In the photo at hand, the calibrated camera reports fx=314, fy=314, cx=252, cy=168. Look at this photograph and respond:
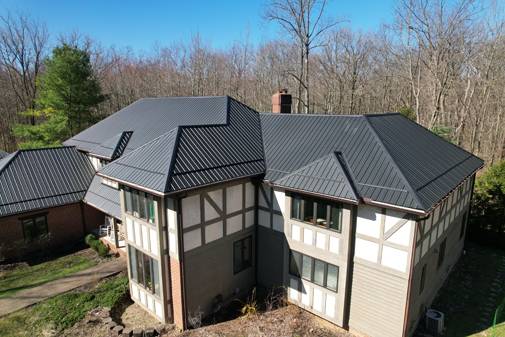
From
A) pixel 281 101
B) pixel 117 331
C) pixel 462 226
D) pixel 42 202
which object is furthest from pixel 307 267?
pixel 42 202

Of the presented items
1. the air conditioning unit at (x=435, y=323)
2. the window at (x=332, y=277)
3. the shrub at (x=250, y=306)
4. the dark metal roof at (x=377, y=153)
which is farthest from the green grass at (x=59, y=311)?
the air conditioning unit at (x=435, y=323)

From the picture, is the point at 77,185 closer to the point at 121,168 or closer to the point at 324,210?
the point at 121,168

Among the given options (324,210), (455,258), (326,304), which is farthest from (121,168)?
(455,258)

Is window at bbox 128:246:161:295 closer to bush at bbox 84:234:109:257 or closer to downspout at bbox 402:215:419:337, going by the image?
bush at bbox 84:234:109:257

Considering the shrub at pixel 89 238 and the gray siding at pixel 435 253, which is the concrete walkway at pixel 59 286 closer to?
the shrub at pixel 89 238

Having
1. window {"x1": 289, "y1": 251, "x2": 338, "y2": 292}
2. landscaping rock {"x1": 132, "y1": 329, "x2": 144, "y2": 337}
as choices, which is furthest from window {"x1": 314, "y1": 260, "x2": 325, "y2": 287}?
landscaping rock {"x1": 132, "y1": 329, "x2": 144, "y2": 337}
